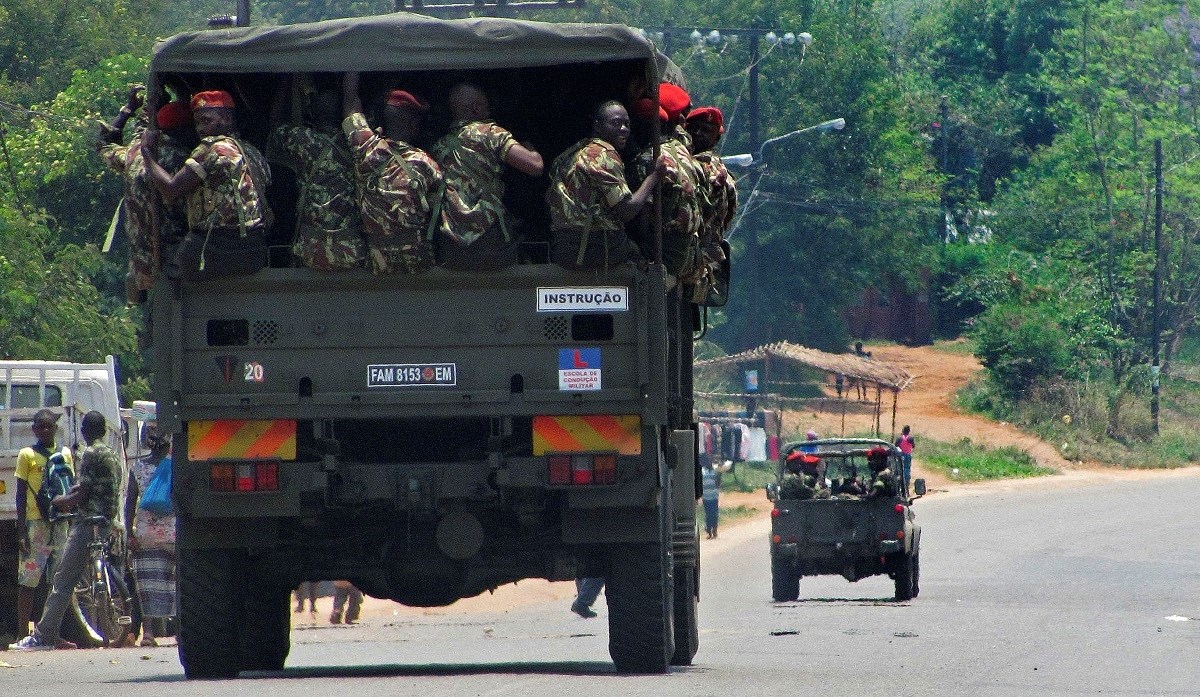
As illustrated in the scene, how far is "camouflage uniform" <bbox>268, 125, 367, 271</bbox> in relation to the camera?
30.2 ft

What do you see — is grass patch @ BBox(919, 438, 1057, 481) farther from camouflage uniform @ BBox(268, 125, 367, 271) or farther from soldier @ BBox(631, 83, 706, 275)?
camouflage uniform @ BBox(268, 125, 367, 271)

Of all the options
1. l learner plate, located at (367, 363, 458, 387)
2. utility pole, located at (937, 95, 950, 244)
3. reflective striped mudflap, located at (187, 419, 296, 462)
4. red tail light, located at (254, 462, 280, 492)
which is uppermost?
utility pole, located at (937, 95, 950, 244)

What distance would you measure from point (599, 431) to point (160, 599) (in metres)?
6.01

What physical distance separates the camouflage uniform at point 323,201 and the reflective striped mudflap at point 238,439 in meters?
0.82

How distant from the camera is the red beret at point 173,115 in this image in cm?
944

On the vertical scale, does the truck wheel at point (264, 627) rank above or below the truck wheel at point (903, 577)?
above

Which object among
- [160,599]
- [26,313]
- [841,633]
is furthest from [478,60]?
[26,313]

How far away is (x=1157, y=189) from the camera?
53.2m

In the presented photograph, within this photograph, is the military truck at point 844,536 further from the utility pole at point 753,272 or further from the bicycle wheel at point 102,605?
the utility pole at point 753,272

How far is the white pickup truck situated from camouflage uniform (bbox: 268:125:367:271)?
5409 mm

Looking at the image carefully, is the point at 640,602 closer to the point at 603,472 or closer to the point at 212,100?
the point at 603,472

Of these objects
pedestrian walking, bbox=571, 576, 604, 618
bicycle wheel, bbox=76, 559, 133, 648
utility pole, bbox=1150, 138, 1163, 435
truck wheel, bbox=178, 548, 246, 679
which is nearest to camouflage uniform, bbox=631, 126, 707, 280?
truck wheel, bbox=178, 548, 246, 679

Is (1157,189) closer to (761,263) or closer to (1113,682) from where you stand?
(761,263)

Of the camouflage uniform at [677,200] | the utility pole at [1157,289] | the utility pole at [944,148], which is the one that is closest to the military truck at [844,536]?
the camouflage uniform at [677,200]
